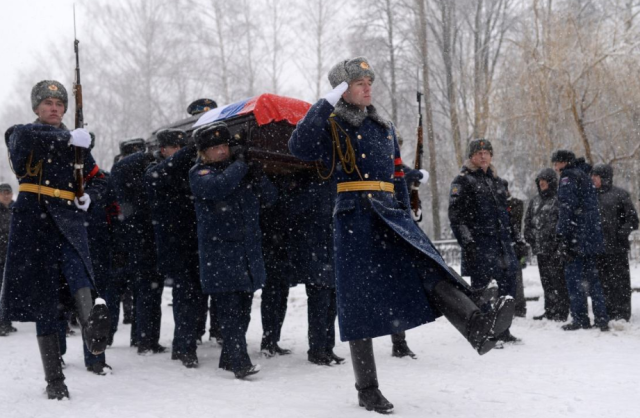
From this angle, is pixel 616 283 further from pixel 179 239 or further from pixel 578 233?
pixel 179 239

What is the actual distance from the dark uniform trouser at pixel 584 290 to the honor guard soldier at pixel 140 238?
4.55 meters

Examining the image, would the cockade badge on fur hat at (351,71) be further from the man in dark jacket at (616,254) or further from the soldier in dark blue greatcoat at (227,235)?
the man in dark jacket at (616,254)

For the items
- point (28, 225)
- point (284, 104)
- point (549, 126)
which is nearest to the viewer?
point (28, 225)

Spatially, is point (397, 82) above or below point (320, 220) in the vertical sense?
above

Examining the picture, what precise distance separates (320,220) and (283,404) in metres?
1.96

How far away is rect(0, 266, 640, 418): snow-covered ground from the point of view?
12.9 feet

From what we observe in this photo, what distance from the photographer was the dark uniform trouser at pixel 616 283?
7707 millimetres

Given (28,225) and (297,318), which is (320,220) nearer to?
(28,225)

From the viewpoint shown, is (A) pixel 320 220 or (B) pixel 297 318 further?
(B) pixel 297 318

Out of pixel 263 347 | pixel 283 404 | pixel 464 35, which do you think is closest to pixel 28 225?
pixel 283 404

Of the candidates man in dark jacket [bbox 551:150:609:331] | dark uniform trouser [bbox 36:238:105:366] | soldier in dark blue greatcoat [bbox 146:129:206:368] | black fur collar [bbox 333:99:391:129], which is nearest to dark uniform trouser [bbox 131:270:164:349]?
soldier in dark blue greatcoat [bbox 146:129:206:368]

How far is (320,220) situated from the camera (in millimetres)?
5727

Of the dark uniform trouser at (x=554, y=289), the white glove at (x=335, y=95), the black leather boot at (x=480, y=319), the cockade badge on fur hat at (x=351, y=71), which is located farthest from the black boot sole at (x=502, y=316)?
the dark uniform trouser at (x=554, y=289)

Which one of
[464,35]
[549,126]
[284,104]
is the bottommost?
[284,104]
